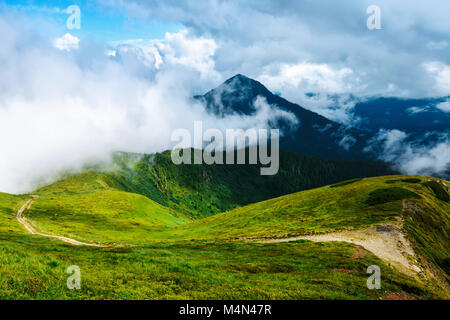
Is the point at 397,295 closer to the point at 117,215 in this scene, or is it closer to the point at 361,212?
the point at 361,212

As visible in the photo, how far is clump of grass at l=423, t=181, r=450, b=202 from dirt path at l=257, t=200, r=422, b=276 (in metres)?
53.7

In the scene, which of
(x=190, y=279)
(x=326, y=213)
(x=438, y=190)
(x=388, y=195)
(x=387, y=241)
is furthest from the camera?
(x=438, y=190)

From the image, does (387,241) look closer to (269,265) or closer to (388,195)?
(269,265)

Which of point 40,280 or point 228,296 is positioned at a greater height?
point 40,280

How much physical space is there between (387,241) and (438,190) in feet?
245

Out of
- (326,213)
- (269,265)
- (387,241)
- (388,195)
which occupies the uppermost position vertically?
(388,195)

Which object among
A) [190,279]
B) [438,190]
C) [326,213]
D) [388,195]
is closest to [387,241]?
[326,213]

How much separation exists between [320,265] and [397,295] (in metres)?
9.63

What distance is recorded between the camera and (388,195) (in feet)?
288

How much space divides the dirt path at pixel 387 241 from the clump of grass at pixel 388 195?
20.6 metres

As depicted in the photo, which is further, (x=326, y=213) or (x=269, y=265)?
(x=326, y=213)
